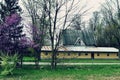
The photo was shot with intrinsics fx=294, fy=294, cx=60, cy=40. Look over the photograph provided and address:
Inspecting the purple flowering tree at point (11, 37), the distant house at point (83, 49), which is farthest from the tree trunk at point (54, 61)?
the distant house at point (83, 49)

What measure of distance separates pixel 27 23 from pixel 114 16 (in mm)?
Answer: 25063

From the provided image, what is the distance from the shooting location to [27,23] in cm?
4272

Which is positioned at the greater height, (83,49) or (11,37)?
(11,37)

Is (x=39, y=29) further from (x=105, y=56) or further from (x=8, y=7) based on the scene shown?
(x=105, y=56)

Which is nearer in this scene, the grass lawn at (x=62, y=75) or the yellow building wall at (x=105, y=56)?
the grass lawn at (x=62, y=75)

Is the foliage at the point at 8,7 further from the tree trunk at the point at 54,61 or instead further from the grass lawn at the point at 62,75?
the grass lawn at the point at 62,75

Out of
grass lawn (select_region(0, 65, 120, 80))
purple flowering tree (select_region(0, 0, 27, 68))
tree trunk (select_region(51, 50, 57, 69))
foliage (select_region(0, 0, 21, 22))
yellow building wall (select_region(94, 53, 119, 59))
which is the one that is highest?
foliage (select_region(0, 0, 21, 22))

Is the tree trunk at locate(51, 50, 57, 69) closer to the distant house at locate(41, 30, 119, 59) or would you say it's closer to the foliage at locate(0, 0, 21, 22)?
the foliage at locate(0, 0, 21, 22)

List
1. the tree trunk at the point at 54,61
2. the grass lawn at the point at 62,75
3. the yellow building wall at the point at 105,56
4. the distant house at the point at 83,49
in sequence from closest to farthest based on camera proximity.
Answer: the grass lawn at the point at 62,75
the tree trunk at the point at 54,61
the distant house at the point at 83,49
the yellow building wall at the point at 105,56

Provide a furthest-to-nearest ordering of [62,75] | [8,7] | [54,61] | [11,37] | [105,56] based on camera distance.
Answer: [105,56], [8,7], [54,61], [11,37], [62,75]

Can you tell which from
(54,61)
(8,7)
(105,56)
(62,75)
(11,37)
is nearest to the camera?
(62,75)

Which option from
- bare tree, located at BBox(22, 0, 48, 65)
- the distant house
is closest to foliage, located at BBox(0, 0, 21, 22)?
bare tree, located at BBox(22, 0, 48, 65)

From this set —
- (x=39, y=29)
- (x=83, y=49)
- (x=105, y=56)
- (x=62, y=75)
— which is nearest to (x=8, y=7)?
(x=39, y=29)

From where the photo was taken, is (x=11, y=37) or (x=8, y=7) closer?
(x=11, y=37)
